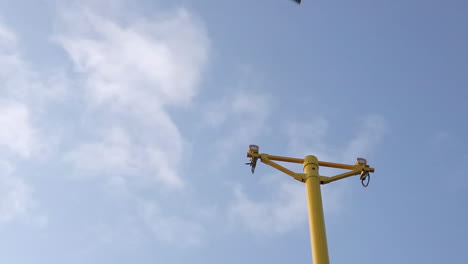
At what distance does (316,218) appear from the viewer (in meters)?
10.2

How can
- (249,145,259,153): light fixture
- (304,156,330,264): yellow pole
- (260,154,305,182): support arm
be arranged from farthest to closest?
1. (249,145,259,153): light fixture
2. (260,154,305,182): support arm
3. (304,156,330,264): yellow pole

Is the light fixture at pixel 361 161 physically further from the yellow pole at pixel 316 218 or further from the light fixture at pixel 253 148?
the light fixture at pixel 253 148

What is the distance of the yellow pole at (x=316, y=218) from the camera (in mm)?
9828

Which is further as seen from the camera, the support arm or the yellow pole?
the support arm

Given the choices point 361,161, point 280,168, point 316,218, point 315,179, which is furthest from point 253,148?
point 316,218

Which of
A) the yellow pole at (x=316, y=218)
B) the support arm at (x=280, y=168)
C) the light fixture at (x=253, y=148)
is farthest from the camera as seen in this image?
the light fixture at (x=253, y=148)

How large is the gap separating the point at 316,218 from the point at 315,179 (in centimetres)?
99

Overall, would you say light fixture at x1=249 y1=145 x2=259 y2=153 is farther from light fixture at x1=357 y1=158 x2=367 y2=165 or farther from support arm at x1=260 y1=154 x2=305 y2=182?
light fixture at x1=357 y1=158 x2=367 y2=165

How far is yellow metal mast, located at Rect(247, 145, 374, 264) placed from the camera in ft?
32.7

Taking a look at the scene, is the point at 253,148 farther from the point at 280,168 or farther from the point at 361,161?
the point at 361,161

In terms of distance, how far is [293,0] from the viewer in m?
9.06

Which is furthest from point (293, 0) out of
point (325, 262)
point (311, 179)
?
point (325, 262)

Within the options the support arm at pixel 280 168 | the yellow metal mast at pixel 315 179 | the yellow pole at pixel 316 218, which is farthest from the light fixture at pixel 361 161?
the support arm at pixel 280 168

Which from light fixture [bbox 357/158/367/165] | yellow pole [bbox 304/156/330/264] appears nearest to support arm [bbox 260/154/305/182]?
yellow pole [bbox 304/156/330/264]
